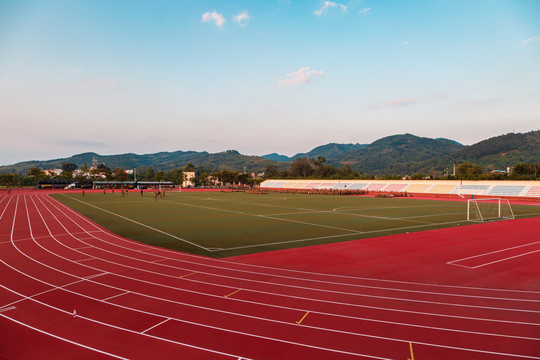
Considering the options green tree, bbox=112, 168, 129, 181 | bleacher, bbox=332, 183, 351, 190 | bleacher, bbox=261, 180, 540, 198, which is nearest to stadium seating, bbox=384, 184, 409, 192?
bleacher, bbox=261, 180, 540, 198

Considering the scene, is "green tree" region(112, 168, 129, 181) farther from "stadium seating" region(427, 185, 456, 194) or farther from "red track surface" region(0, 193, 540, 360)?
"red track surface" region(0, 193, 540, 360)

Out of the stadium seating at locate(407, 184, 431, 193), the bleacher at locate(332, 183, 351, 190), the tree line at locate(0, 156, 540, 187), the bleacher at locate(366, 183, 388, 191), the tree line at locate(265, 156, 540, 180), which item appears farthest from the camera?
the bleacher at locate(332, 183, 351, 190)

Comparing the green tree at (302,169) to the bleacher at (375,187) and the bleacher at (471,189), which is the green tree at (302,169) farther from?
the bleacher at (471,189)

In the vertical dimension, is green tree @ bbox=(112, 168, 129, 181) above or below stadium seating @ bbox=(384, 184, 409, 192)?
above

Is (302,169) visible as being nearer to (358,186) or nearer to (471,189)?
(358,186)

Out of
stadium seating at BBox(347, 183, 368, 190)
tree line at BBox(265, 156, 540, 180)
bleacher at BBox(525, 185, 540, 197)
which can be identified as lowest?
bleacher at BBox(525, 185, 540, 197)

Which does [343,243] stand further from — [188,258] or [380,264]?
[188,258]

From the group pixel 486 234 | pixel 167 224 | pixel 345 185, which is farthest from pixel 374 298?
pixel 345 185

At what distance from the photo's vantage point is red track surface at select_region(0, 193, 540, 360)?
23.2 ft

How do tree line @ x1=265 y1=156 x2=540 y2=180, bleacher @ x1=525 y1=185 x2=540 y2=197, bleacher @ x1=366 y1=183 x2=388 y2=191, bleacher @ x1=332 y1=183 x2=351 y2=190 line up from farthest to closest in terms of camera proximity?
bleacher @ x1=332 y1=183 x2=351 y2=190 < bleacher @ x1=366 y1=183 x2=388 y2=191 < tree line @ x1=265 y1=156 x2=540 y2=180 < bleacher @ x1=525 y1=185 x2=540 y2=197

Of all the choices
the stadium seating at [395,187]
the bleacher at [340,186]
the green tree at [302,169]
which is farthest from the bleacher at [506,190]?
the green tree at [302,169]

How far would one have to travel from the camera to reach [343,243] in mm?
18516

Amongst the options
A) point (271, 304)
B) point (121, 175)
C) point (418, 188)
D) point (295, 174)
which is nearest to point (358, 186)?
point (418, 188)

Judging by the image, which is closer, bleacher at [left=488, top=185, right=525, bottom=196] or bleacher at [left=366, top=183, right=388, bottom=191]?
bleacher at [left=488, top=185, right=525, bottom=196]
